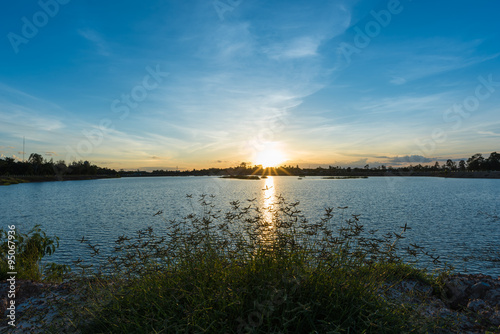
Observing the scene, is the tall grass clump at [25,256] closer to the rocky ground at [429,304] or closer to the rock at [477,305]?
the rocky ground at [429,304]

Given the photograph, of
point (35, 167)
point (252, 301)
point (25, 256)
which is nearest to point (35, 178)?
point (35, 167)

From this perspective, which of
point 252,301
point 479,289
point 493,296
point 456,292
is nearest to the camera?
point 252,301

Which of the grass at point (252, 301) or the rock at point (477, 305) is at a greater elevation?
the grass at point (252, 301)

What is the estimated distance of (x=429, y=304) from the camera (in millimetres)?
6156

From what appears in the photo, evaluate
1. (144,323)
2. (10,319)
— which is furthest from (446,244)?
(10,319)

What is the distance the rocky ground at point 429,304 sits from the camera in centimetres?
504

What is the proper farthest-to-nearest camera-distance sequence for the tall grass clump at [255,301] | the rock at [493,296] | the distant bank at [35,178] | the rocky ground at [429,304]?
the distant bank at [35,178], the rock at [493,296], the rocky ground at [429,304], the tall grass clump at [255,301]

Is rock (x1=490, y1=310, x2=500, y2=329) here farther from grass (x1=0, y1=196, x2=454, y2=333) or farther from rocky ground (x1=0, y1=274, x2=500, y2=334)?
grass (x1=0, y1=196, x2=454, y2=333)

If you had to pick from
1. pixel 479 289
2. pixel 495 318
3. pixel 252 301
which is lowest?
pixel 479 289

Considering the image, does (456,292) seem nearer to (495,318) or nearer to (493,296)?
(493,296)

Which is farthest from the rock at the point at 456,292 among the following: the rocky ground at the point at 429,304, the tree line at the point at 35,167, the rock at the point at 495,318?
the tree line at the point at 35,167

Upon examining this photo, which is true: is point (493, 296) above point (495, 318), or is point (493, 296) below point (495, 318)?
below

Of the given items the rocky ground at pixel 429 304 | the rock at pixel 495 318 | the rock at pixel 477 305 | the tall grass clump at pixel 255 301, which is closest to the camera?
the tall grass clump at pixel 255 301

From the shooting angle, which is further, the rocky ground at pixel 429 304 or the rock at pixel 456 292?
the rock at pixel 456 292
